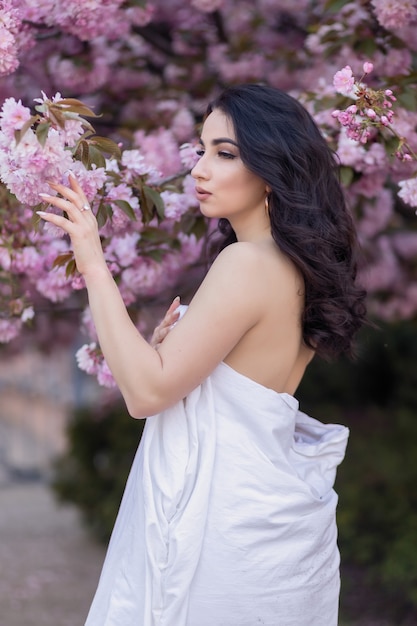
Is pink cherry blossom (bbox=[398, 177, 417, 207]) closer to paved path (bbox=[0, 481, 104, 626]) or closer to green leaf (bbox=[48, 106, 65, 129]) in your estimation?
green leaf (bbox=[48, 106, 65, 129])

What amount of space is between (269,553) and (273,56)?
2.78 metres

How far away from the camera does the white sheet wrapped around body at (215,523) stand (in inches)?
74.7

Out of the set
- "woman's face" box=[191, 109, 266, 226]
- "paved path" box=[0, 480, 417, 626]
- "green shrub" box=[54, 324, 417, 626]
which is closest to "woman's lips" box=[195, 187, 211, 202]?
"woman's face" box=[191, 109, 266, 226]

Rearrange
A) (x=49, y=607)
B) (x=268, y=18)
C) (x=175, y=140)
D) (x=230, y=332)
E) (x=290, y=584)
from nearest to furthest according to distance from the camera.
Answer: (x=230, y=332) < (x=290, y=584) < (x=175, y=140) < (x=268, y=18) < (x=49, y=607)

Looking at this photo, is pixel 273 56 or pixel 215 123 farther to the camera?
pixel 273 56

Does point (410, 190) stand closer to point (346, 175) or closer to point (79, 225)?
point (346, 175)

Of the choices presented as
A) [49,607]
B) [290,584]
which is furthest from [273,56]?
[49,607]

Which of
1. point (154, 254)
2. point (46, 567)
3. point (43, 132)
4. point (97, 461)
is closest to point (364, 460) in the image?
point (97, 461)

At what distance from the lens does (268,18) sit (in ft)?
14.9

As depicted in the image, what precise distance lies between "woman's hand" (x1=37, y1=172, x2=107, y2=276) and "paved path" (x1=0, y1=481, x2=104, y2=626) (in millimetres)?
3895

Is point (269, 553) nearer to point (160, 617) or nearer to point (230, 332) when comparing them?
point (160, 617)

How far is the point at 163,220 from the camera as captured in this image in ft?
8.65

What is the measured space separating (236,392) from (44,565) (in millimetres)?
4874

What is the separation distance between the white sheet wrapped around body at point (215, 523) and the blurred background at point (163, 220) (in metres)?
0.50
